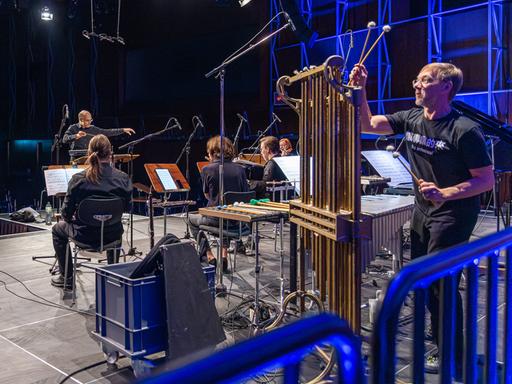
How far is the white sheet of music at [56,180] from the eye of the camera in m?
5.46

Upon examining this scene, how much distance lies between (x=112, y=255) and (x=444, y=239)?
3.18 metres

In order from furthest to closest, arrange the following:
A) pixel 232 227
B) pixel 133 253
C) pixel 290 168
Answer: pixel 133 253, pixel 232 227, pixel 290 168

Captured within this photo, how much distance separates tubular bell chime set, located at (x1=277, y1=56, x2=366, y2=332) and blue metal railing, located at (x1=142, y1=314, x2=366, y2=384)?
143cm

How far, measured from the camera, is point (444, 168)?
292 cm

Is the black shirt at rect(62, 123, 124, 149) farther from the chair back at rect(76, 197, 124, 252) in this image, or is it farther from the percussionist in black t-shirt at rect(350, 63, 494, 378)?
the percussionist in black t-shirt at rect(350, 63, 494, 378)

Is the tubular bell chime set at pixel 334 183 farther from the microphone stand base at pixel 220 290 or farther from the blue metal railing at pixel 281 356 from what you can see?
the microphone stand base at pixel 220 290

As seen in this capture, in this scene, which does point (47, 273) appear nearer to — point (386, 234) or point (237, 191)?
point (237, 191)

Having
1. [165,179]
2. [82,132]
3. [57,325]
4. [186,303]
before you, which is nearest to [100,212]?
[57,325]

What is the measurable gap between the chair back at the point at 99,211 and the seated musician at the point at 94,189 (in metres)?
0.10

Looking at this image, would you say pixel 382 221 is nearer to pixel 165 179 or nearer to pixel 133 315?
pixel 133 315

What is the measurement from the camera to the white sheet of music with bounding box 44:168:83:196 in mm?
5461

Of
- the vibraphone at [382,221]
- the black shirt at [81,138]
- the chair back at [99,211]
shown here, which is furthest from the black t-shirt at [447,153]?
the black shirt at [81,138]

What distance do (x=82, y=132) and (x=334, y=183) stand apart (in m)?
6.09

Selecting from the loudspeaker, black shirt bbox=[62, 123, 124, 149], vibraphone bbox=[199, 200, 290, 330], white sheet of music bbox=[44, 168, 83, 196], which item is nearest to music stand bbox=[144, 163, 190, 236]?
white sheet of music bbox=[44, 168, 83, 196]
